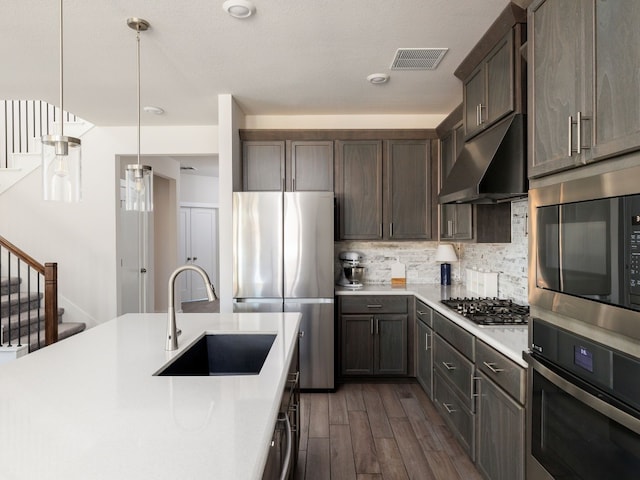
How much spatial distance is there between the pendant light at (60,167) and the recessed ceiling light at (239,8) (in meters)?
1.25

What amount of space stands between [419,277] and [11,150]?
532 centimetres

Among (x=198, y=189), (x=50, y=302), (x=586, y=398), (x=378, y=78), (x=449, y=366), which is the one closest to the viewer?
(x=586, y=398)

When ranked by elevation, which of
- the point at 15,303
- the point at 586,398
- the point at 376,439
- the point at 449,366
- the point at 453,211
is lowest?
the point at 376,439

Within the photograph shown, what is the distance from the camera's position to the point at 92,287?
15.9 ft

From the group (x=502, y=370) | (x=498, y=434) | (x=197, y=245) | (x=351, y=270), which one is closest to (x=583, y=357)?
(x=502, y=370)

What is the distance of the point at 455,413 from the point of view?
104 inches

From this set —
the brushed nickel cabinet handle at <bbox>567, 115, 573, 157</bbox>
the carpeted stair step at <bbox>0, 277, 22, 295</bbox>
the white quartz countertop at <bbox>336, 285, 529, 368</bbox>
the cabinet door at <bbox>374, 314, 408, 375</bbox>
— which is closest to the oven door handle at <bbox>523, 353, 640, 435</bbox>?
the white quartz countertop at <bbox>336, 285, 529, 368</bbox>

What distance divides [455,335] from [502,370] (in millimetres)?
699

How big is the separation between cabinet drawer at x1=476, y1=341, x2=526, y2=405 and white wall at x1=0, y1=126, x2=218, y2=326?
14.0 ft

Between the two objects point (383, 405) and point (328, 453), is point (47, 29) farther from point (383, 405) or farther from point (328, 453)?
point (383, 405)

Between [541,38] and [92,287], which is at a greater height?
[541,38]

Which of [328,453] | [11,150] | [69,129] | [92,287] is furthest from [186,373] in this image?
[11,150]

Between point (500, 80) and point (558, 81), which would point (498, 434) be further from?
point (500, 80)

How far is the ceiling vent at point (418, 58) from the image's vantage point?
A: 2.80 meters
